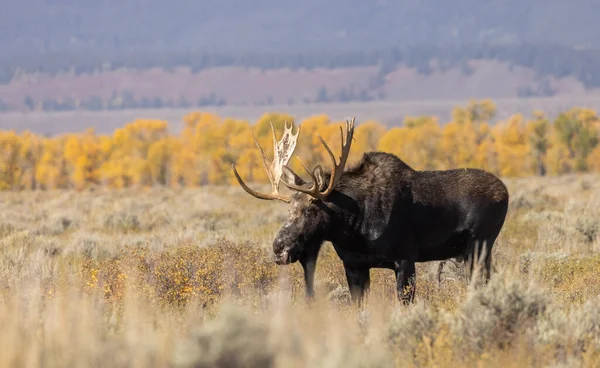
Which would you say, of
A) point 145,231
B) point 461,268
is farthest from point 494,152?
point 461,268

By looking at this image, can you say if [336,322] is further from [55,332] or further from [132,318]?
[55,332]

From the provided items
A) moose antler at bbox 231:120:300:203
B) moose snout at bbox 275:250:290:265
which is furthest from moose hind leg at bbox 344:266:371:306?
moose antler at bbox 231:120:300:203

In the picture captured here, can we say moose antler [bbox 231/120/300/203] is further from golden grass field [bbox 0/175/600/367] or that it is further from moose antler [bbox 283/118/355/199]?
golden grass field [bbox 0/175/600/367]

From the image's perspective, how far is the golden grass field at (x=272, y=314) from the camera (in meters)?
5.68

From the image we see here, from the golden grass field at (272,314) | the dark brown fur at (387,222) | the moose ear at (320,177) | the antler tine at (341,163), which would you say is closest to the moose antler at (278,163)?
the dark brown fur at (387,222)

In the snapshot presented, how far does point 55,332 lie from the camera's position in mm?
6098

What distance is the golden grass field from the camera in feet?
18.6

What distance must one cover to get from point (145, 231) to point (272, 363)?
14.3 m

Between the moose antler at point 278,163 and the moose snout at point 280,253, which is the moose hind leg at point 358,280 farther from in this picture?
the moose antler at point 278,163

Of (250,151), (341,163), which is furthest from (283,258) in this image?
(250,151)

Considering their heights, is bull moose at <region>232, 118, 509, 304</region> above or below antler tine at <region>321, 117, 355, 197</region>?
below

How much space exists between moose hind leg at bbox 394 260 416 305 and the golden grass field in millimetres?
216

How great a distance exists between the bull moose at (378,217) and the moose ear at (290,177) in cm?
1

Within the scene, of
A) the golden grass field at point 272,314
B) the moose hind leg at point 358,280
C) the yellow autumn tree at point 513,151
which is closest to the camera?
the golden grass field at point 272,314
